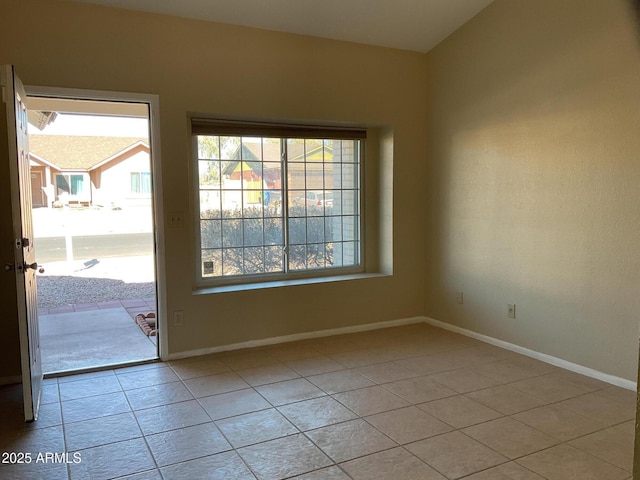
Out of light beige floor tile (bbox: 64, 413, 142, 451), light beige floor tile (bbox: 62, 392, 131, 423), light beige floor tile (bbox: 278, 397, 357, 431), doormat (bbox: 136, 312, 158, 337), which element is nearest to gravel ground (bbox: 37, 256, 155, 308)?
doormat (bbox: 136, 312, 158, 337)

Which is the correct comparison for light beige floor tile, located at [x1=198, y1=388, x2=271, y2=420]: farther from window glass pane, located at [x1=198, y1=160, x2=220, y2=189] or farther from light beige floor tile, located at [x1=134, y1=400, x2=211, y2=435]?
window glass pane, located at [x1=198, y1=160, x2=220, y2=189]

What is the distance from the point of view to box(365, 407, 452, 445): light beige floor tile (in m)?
2.61

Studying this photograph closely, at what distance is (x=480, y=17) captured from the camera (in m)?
4.15

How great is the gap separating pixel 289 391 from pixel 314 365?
1.74 ft

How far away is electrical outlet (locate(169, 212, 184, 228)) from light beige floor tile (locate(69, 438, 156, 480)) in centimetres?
Result: 170

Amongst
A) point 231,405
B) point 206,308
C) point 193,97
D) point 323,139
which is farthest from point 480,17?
point 231,405

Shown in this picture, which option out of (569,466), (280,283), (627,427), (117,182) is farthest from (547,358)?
(117,182)

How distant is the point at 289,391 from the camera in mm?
3219

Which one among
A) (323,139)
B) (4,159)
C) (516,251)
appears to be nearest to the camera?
(4,159)

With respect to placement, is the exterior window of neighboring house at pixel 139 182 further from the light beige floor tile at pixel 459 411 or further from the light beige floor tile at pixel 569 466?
the light beige floor tile at pixel 569 466

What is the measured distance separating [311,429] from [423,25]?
3.45 m

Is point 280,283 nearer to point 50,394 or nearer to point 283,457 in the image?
point 50,394

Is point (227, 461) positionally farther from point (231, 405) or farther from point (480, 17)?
point (480, 17)

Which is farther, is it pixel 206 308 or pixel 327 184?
pixel 327 184
